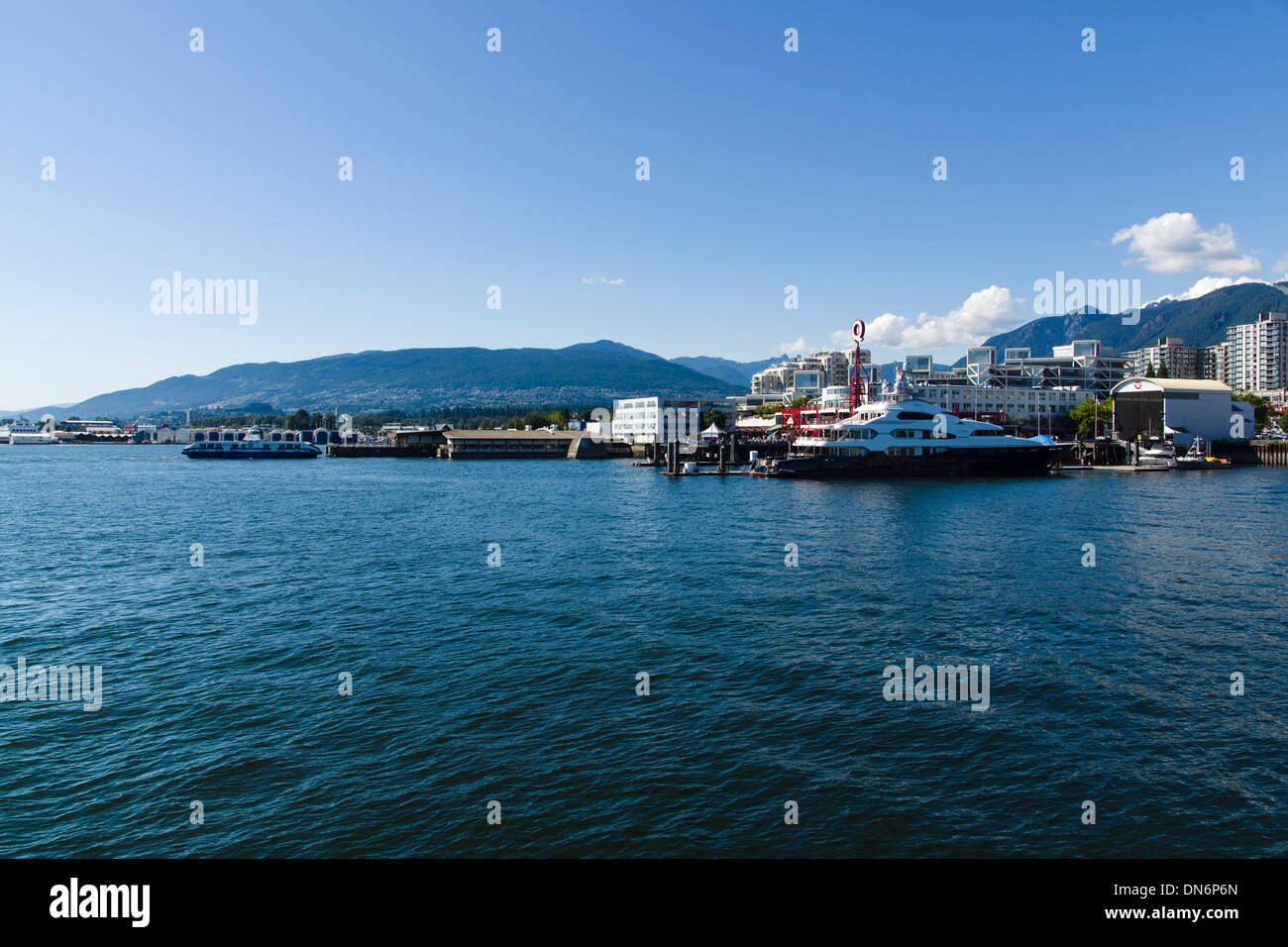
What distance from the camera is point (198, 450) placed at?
12988 centimetres

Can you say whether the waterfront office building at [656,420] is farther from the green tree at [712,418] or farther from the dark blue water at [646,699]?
the dark blue water at [646,699]

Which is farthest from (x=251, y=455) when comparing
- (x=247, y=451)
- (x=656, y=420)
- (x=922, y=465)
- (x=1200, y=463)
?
(x=1200, y=463)

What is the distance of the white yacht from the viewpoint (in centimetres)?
7350

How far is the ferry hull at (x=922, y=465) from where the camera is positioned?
72812mm

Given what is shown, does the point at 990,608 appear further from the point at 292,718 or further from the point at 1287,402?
the point at 1287,402

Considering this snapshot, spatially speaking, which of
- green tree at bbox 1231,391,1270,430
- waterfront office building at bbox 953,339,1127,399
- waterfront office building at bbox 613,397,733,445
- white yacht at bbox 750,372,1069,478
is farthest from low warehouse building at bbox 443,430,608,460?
green tree at bbox 1231,391,1270,430

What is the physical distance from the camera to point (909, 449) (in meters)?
76.2

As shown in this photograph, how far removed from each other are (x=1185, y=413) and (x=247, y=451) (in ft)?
489

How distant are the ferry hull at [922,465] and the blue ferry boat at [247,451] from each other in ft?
315

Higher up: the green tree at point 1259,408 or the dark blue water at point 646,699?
the green tree at point 1259,408

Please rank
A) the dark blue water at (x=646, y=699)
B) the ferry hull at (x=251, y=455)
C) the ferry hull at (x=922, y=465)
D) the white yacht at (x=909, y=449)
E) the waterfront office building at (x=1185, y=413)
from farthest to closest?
the ferry hull at (x=251, y=455) → the waterfront office building at (x=1185, y=413) → the white yacht at (x=909, y=449) → the ferry hull at (x=922, y=465) → the dark blue water at (x=646, y=699)

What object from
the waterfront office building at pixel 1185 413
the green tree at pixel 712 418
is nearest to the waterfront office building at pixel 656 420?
the green tree at pixel 712 418

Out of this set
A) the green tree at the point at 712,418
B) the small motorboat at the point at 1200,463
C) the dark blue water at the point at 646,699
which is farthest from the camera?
the green tree at the point at 712,418
